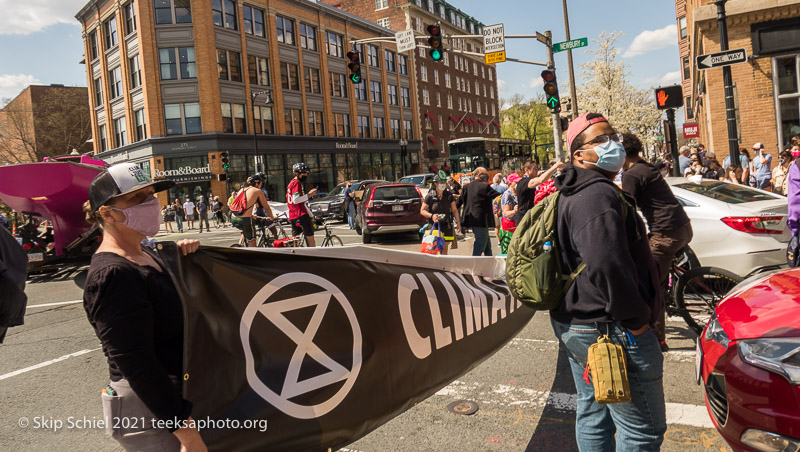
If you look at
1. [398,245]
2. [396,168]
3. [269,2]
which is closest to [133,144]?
[269,2]

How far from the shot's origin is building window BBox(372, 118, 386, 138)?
53938 mm

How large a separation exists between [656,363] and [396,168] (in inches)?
2176

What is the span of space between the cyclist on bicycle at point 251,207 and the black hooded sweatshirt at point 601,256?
897 centimetres

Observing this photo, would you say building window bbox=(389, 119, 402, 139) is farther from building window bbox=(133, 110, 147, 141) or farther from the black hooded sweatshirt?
the black hooded sweatshirt

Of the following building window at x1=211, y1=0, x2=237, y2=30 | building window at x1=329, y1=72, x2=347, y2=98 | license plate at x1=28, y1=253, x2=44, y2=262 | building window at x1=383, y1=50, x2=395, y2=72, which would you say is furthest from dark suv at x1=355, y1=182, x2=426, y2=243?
building window at x1=383, y1=50, x2=395, y2=72

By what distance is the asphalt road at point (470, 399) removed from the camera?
12.0ft

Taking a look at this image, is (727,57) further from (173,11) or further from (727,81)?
(173,11)

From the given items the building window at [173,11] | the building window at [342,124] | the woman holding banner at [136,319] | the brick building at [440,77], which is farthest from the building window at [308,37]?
the woman holding banner at [136,319]

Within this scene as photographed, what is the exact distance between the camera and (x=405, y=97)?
2349 inches

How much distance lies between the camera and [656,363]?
2.49 metres

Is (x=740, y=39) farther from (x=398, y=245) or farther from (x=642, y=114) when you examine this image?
(x=642, y=114)

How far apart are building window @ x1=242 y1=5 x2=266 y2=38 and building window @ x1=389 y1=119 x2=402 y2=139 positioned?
18349 mm

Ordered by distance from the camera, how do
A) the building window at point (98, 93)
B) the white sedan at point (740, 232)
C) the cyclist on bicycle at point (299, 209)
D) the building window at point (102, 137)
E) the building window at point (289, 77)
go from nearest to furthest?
the white sedan at point (740, 232) → the cyclist on bicycle at point (299, 209) → the building window at point (98, 93) → the building window at point (102, 137) → the building window at point (289, 77)

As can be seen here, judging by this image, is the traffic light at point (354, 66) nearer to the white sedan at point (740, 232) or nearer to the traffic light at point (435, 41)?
the traffic light at point (435, 41)
